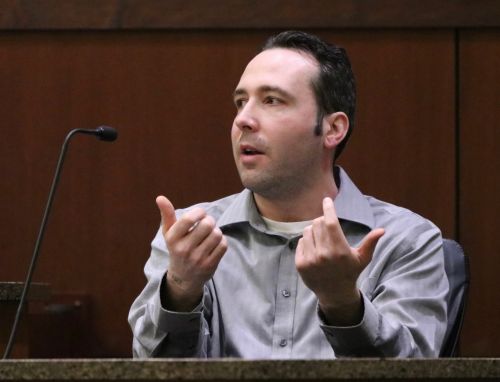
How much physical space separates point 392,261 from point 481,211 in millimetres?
1492

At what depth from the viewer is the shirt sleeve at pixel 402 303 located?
2219 millimetres

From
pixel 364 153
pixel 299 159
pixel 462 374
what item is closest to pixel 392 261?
pixel 299 159

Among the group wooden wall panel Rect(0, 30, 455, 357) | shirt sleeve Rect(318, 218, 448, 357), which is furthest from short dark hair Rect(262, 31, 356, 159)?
wooden wall panel Rect(0, 30, 455, 357)

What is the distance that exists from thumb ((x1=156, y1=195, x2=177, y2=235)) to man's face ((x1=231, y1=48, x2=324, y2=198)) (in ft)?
1.52

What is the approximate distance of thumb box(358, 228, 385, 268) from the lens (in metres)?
2.02

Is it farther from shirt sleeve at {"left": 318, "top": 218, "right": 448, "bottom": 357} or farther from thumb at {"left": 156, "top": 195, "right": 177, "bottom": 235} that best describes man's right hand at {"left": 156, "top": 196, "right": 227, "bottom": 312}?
shirt sleeve at {"left": 318, "top": 218, "right": 448, "bottom": 357}

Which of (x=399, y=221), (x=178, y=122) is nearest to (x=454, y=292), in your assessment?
(x=399, y=221)

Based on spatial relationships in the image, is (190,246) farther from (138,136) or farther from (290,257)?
(138,136)

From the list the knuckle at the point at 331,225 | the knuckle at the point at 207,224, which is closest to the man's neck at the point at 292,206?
the knuckle at the point at 207,224

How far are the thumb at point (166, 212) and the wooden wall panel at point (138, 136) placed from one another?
1.83 meters

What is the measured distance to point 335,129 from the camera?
9.39 ft

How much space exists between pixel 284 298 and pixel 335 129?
52cm

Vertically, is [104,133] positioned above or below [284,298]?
above

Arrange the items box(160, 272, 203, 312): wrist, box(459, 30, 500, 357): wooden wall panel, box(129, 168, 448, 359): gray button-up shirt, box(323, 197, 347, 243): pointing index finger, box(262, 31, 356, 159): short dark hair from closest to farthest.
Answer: box(323, 197, 347, 243): pointing index finger
box(160, 272, 203, 312): wrist
box(129, 168, 448, 359): gray button-up shirt
box(262, 31, 356, 159): short dark hair
box(459, 30, 500, 357): wooden wall panel
